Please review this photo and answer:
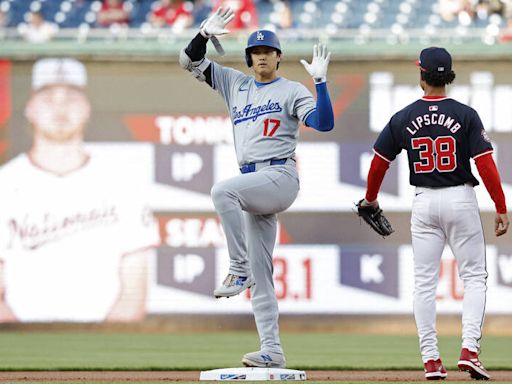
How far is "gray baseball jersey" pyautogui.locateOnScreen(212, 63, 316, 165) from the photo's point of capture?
691 cm

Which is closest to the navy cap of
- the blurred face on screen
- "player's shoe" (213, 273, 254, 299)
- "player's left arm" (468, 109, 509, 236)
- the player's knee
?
"player's left arm" (468, 109, 509, 236)

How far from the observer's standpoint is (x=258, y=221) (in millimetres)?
7082

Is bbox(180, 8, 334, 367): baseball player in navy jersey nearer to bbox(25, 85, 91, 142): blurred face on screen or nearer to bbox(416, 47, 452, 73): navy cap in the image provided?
bbox(416, 47, 452, 73): navy cap

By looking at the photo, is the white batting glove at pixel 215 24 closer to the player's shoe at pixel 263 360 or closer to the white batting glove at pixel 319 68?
the white batting glove at pixel 319 68

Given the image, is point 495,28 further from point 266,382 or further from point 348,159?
point 266,382

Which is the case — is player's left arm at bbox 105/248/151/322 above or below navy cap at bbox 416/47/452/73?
below

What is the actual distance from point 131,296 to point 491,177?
6.48 m

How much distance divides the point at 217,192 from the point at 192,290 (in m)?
6.08

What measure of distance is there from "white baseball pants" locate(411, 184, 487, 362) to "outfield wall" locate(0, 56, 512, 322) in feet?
18.8

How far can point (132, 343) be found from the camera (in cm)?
1125

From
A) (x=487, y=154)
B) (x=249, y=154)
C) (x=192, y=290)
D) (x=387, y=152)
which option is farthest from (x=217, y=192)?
(x=192, y=290)

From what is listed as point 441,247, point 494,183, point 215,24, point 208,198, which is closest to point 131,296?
point 208,198

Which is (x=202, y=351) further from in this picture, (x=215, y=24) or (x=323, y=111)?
(x=323, y=111)

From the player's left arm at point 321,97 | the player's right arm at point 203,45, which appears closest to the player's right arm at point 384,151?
the player's left arm at point 321,97
